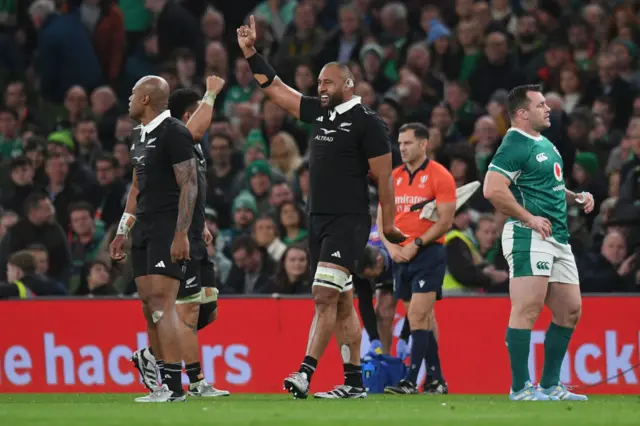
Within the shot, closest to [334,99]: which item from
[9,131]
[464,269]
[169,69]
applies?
[464,269]

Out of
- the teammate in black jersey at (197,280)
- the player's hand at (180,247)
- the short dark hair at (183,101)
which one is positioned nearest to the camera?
the player's hand at (180,247)

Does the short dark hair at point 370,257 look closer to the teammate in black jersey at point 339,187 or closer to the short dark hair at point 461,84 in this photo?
the teammate in black jersey at point 339,187

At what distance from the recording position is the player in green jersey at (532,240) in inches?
471

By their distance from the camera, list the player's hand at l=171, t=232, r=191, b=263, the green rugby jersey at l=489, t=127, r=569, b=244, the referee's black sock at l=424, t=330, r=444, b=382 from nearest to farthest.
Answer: the player's hand at l=171, t=232, r=191, b=263 → the green rugby jersey at l=489, t=127, r=569, b=244 → the referee's black sock at l=424, t=330, r=444, b=382

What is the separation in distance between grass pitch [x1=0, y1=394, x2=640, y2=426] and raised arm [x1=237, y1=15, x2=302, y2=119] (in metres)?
2.48

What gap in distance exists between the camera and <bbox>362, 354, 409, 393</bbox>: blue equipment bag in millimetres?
14695

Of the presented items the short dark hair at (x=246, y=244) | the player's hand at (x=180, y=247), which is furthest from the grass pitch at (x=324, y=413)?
the short dark hair at (x=246, y=244)

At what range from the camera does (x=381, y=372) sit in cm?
1472

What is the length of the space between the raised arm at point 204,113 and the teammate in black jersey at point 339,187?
20.5 inches

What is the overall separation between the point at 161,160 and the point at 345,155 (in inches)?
61.8

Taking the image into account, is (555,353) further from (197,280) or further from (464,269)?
(464,269)

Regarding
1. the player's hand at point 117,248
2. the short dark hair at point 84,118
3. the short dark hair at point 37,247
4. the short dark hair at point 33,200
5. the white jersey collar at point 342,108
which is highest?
the short dark hair at point 84,118

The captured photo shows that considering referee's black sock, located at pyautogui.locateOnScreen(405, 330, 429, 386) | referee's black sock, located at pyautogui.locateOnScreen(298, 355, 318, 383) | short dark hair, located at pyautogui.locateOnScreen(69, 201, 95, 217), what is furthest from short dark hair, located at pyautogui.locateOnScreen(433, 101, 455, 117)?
referee's black sock, located at pyautogui.locateOnScreen(298, 355, 318, 383)

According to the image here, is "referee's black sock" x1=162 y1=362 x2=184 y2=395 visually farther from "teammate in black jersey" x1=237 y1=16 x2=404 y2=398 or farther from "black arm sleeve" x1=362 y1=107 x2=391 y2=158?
"black arm sleeve" x1=362 y1=107 x2=391 y2=158
